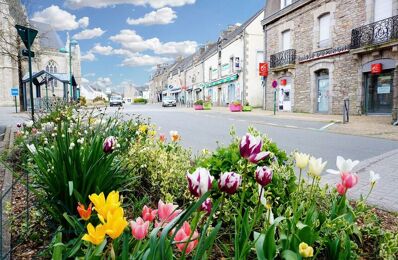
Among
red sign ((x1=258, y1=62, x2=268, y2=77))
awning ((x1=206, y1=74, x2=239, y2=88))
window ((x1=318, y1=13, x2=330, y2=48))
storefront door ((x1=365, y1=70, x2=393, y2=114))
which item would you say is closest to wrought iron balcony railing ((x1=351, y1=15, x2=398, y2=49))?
storefront door ((x1=365, y1=70, x2=393, y2=114))

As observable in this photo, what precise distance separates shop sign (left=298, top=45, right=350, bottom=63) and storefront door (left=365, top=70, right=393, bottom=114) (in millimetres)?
1909

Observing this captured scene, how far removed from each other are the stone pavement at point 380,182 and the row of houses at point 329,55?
308 inches

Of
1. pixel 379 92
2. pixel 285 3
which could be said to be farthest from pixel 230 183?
pixel 285 3

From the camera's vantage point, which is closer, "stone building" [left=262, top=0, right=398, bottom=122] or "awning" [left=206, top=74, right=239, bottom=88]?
"stone building" [left=262, top=0, right=398, bottom=122]

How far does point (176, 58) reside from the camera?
219 feet

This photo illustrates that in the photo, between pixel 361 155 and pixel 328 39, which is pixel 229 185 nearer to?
pixel 361 155

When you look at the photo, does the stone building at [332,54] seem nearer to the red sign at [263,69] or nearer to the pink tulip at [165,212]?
the red sign at [263,69]

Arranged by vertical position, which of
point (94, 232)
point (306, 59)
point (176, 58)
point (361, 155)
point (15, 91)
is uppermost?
point (176, 58)

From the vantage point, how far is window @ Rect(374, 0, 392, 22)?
1438 cm

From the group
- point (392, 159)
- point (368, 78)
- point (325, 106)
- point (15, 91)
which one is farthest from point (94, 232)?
point (15, 91)

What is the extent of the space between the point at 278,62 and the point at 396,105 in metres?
9.82

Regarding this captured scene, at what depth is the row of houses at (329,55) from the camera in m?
14.6

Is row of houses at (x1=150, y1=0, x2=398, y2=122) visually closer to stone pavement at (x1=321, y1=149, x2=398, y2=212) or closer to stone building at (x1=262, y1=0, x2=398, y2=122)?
stone building at (x1=262, y1=0, x2=398, y2=122)

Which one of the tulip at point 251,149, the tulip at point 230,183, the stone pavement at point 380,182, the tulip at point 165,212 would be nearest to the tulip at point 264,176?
the tulip at point 251,149
